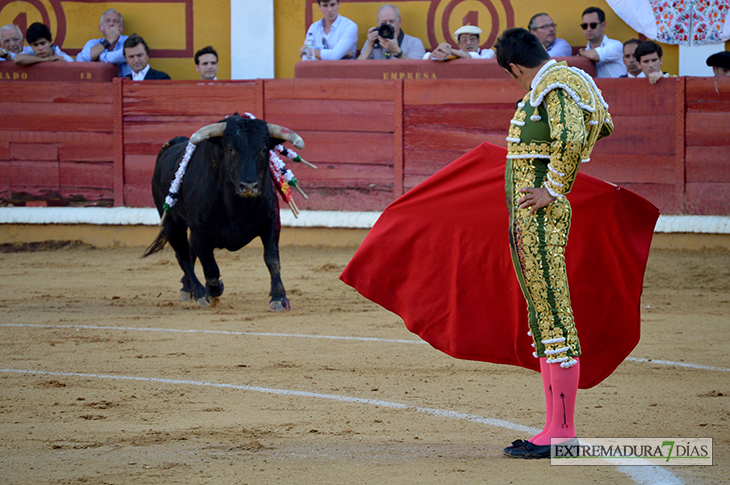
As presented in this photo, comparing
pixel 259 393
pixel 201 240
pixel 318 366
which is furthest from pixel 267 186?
pixel 259 393

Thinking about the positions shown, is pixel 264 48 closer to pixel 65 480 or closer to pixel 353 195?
pixel 353 195

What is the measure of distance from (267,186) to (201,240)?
540 mm

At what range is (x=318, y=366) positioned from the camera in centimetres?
364

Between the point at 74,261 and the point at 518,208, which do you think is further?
the point at 74,261

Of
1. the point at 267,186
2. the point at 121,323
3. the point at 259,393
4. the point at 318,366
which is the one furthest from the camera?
the point at 267,186

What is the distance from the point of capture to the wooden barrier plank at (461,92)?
726 centimetres

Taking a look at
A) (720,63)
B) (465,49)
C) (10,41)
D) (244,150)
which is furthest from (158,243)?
(720,63)

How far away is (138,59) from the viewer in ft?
26.0

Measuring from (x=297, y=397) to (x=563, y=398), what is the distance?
1128mm

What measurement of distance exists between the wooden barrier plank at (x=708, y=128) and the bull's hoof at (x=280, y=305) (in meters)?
3.86

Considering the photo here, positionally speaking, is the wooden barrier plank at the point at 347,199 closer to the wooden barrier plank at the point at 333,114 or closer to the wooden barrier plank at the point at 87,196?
the wooden barrier plank at the point at 333,114

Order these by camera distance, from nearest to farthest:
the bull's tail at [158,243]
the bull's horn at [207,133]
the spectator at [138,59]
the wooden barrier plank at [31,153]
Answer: the bull's horn at [207,133]
the bull's tail at [158,243]
the spectator at [138,59]
the wooden barrier plank at [31,153]

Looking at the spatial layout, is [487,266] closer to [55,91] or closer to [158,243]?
[158,243]

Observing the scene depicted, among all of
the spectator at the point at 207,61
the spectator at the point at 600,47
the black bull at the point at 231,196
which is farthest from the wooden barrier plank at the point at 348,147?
the black bull at the point at 231,196
